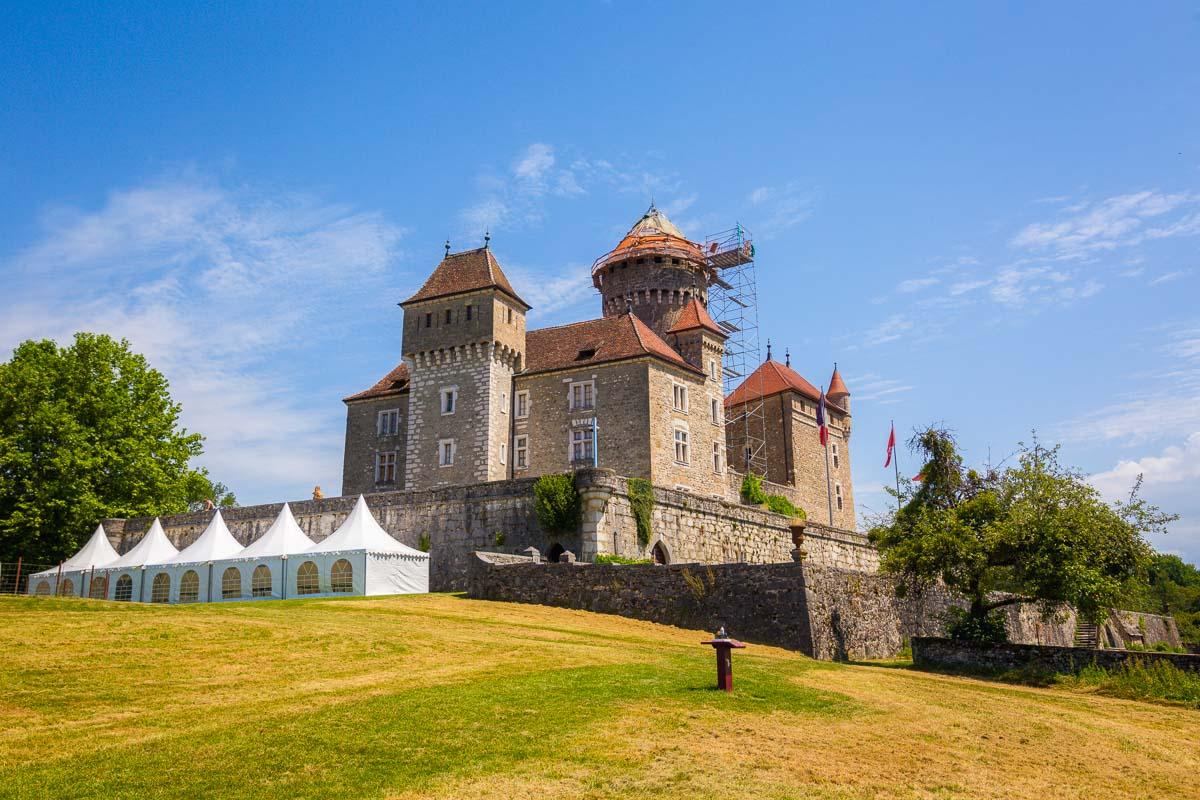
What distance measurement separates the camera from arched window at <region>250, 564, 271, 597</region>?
113 feet

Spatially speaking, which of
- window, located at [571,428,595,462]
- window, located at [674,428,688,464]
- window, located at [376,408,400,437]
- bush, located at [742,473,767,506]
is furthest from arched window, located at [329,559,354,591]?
bush, located at [742,473,767,506]

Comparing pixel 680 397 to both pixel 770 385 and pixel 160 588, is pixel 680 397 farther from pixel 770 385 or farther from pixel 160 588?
pixel 160 588

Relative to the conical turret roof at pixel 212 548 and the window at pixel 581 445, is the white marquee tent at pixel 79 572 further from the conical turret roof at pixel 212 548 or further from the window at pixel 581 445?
the window at pixel 581 445

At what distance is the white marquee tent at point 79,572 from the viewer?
39.1 metres

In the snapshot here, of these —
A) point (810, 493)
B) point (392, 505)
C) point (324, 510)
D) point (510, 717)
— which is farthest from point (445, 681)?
point (810, 493)

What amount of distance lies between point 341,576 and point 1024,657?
70.8 ft

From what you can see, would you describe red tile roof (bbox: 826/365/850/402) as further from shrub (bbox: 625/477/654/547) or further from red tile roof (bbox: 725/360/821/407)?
shrub (bbox: 625/477/654/547)

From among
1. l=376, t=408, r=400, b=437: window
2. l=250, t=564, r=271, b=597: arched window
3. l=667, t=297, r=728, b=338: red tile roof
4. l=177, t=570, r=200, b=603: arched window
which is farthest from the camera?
l=667, t=297, r=728, b=338: red tile roof

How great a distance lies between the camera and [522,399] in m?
49.5

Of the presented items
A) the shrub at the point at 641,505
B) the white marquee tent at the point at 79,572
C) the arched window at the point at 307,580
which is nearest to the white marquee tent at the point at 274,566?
the arched window at the point at 307,580

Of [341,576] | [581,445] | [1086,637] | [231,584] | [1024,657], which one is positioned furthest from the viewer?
[581,445]

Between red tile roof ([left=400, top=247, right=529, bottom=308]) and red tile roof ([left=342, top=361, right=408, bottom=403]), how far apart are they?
5.06 m

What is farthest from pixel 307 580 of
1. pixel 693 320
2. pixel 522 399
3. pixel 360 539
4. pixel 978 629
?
pixel 693 320

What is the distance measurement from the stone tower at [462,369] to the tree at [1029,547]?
76.3 ft
